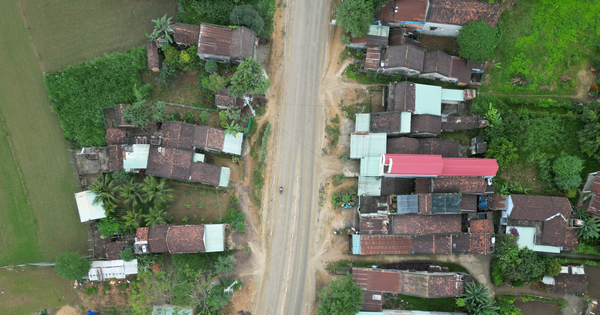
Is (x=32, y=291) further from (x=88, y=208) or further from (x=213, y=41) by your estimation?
(x=213, y=41)

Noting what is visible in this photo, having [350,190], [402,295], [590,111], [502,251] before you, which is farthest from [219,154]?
[590,111]

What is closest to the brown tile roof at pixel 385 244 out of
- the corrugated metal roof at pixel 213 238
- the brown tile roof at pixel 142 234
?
the corrugated metal roof at pixel 213 238

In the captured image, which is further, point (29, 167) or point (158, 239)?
point (29, 167)

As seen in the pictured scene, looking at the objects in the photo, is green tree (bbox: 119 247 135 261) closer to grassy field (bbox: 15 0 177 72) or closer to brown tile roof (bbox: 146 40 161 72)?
brown tile roof (bbox: 146 40 161 72)

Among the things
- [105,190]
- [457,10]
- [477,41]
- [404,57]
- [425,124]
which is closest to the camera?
[477,41]

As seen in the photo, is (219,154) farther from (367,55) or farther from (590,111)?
(590,111)

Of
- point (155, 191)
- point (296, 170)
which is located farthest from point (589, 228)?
point (155, 191)
